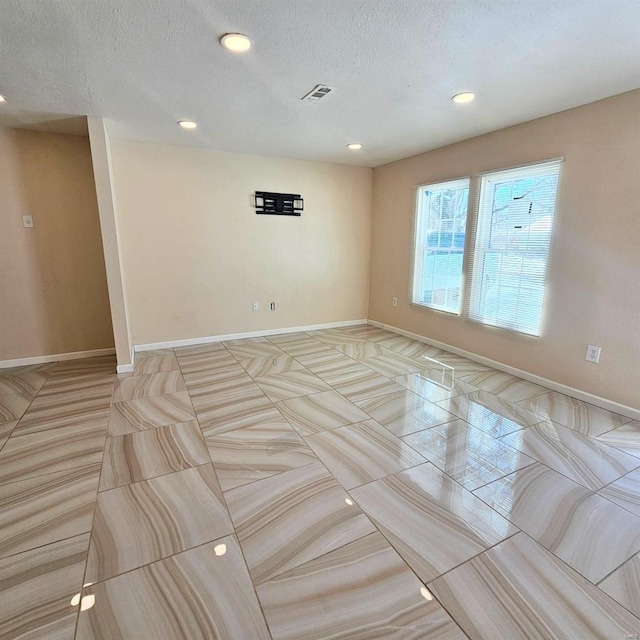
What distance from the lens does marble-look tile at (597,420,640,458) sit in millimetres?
2302

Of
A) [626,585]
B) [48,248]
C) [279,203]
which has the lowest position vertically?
[626,585]

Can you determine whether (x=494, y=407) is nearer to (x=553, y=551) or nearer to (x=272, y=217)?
(x=553, y=551)

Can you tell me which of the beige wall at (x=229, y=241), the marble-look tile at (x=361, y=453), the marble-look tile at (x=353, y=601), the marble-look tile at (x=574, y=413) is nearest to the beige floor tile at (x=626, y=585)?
the marble-look tile at (x=353, y=601)

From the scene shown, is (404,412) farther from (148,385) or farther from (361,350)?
(148,385)

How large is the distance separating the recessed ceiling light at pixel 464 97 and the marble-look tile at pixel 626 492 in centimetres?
279

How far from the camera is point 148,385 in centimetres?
327

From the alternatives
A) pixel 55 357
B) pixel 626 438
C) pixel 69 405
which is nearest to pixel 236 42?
pixel 69 405

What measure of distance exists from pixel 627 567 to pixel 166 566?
6.37 feet

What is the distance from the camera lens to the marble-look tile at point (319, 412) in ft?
8.45

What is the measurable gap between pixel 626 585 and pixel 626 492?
2.33 ft

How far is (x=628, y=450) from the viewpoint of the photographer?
7.48ft

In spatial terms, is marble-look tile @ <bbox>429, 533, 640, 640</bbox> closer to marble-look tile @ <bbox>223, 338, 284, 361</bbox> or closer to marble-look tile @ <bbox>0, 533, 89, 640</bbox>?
marble-look tile @ <bbox>0, 533, 89, 640</bbox>


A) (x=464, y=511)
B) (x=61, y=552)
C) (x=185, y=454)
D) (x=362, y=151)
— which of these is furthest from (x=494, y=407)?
(x=362, y=151)

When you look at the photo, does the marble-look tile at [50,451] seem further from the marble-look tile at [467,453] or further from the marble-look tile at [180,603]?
the marble-look tile at [467,453]
